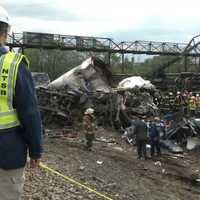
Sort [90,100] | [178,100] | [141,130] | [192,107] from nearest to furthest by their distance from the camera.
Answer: [141,130], [90,100], [192,107], [178,100]

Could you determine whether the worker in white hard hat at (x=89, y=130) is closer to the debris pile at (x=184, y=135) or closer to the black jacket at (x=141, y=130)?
the black jacket at (x=141, y=130)

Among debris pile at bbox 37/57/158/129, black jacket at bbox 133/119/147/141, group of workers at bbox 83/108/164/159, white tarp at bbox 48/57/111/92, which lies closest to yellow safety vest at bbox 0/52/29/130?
group of workers at bbox 83/108/164/159

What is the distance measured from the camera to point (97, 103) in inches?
1028

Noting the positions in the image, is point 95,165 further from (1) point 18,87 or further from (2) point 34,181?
(1) point 18,87

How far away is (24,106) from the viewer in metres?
3.69

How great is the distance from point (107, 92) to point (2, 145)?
22681 mm

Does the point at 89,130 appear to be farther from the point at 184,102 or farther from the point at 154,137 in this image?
the point at 184,102

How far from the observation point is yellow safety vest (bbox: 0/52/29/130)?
12.1ft

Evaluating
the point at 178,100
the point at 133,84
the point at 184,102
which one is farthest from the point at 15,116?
the point at 133,84

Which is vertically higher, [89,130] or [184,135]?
[89,130]

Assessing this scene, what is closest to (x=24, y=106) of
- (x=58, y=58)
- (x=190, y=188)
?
(x=190, y=188)

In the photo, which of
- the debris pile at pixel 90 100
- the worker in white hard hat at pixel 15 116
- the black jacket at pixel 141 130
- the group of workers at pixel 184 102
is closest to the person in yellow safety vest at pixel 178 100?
the group of workers at pixel 184 102

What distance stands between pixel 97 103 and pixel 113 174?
1222cm

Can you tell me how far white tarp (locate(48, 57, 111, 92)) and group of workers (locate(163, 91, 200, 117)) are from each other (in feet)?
13.6
